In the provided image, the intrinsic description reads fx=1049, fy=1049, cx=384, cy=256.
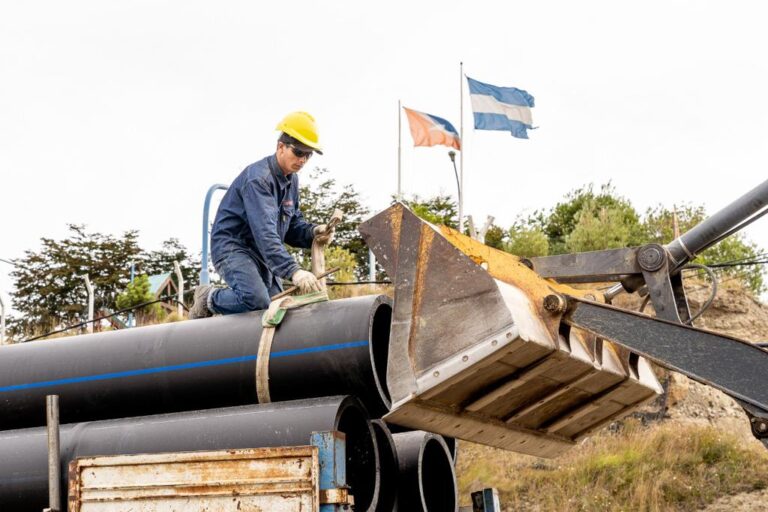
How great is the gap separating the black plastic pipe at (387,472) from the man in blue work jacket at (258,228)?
3.37 ft

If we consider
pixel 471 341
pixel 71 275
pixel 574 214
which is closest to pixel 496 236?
pixel 574 214

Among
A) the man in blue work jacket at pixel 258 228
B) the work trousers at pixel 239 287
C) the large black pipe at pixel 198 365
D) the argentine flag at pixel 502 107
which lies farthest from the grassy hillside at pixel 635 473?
the argentine flag at pixel 502 107

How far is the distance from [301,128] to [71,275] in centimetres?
2667

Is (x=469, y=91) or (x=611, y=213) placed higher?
(x=469, y=91)

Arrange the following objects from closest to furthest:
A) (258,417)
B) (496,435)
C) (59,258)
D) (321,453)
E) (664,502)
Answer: (321,453) → (258,417) → (496,435) → (664,502) → (59,258)

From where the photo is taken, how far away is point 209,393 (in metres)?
5.38

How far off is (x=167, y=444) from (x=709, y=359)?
102 inches

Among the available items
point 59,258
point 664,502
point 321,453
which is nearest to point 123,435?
point 321,453

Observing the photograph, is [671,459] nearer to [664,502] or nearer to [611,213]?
[664,502]

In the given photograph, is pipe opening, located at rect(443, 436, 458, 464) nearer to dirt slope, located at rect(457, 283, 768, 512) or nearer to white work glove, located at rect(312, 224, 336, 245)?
white work glove, located at rect(312, 224, 336, 245)

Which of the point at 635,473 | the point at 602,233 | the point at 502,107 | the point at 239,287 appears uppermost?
the point at 502,107

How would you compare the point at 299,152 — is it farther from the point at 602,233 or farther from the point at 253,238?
the point at 602,233

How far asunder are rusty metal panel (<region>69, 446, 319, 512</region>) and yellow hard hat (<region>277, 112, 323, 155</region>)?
2.17 metres

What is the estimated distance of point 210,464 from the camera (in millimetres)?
4523
